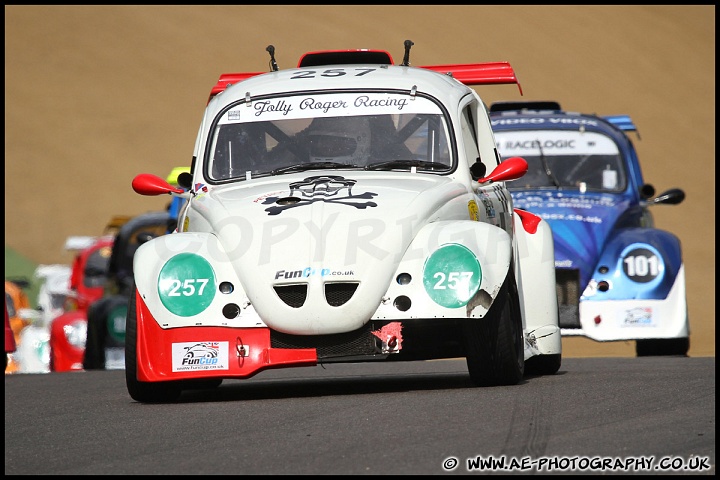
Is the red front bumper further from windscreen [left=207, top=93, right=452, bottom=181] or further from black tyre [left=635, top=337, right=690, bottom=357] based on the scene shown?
black tyre [left=635, top=337, right=690, bottom=357]

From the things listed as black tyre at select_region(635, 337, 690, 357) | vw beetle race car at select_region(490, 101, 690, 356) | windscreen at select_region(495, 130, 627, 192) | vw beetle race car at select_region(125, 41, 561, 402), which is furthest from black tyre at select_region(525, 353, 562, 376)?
windscreen at select_region(495, 130, 627, 192)

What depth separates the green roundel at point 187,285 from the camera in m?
8.20

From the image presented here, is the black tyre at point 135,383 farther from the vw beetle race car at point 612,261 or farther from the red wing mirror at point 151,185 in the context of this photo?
the vw beetle race car at point 612,261

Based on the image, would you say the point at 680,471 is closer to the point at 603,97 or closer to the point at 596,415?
the point at 596,415

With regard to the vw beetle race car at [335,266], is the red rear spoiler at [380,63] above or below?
Answer: above

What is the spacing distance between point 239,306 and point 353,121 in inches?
69.3

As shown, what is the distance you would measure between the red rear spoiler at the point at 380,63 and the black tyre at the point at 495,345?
2703 millimetres

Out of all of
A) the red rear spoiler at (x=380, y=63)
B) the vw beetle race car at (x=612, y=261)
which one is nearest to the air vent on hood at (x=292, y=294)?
the red rear spoiler at (x=380, y=63)

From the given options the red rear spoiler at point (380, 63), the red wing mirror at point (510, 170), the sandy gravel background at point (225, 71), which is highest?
the sandy gravel background at point (225, 71)

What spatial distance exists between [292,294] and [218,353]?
1.66 ft

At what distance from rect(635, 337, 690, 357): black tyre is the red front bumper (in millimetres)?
5974

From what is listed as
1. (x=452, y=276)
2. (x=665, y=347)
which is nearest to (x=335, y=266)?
(x=452, y=276)

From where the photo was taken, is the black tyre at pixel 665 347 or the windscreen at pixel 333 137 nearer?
the windscreen at pixel 333 137

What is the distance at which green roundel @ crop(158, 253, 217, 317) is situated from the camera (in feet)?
26.9
